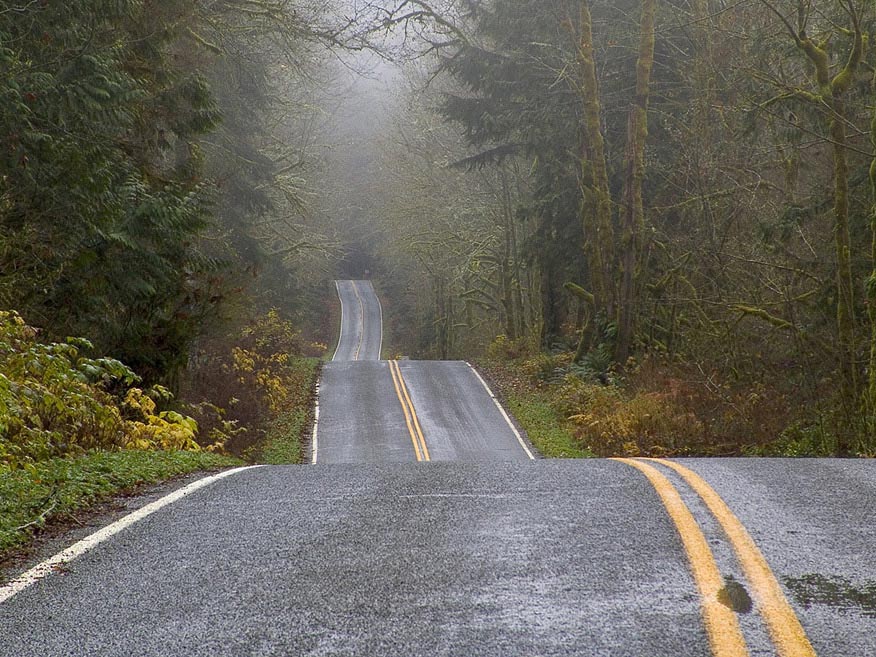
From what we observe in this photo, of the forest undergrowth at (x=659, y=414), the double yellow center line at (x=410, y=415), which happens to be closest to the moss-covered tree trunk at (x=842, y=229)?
the forest undergrowth at (x=659, y=414)

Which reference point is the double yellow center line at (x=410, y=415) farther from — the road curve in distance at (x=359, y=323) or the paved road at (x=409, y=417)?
the road curve in distance at (x=359, y=323)

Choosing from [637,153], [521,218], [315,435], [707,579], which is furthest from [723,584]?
[521,218]

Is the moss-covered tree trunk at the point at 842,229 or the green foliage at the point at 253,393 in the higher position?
the moss-covered tree trunk at the point at 842,229

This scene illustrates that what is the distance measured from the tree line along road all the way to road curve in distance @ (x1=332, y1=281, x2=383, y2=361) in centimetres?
5152

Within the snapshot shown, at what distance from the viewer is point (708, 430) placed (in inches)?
704

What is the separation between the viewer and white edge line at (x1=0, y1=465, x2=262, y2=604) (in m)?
4.62

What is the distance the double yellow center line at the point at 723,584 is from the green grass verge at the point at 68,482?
382cm

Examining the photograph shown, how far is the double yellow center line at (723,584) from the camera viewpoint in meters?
3.49

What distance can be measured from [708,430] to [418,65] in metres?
32.4

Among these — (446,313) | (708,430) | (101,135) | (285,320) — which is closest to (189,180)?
(101,135)

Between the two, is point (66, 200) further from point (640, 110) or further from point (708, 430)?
point (640, 110)

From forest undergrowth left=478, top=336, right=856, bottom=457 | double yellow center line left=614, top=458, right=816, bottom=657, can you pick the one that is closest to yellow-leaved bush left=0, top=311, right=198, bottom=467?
double yellow center line left=614, top=458, right=816, bottom=657

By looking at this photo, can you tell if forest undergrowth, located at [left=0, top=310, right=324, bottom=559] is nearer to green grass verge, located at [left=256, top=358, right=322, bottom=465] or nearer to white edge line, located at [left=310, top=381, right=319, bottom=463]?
green grass verge, located at [left=256, top=358, right=322, bottom=465]

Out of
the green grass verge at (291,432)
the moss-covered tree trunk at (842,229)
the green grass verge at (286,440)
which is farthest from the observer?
the green grass verge at (291,432)
